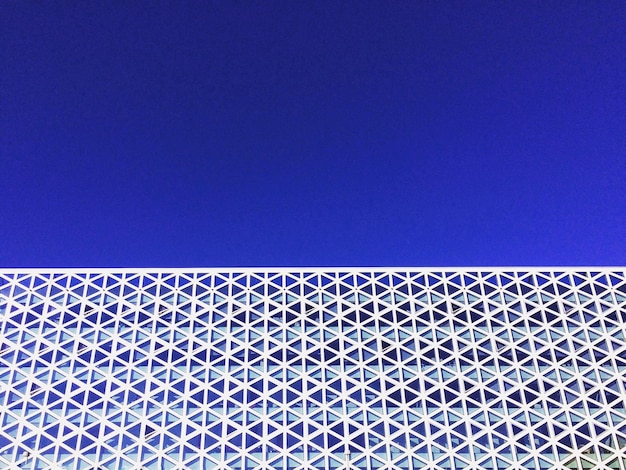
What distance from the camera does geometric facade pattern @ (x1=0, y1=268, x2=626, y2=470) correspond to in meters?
33.9

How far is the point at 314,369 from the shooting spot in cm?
3644

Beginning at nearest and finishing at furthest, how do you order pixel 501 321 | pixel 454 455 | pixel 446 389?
pixel 454 455 < pixel 446 389 < pixel 501 321

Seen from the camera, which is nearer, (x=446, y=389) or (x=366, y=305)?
(x=446, y=389)

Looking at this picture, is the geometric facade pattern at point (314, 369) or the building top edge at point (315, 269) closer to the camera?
the geometric facade pattern at point (314, 369)

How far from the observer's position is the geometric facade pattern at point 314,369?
111ft

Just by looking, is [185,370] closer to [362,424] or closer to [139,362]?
[139,362]

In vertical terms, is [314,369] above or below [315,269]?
below

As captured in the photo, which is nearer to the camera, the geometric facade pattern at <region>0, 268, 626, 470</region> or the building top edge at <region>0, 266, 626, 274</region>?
the geometric facade pattern at <region>0, 268, 626, 470</region>

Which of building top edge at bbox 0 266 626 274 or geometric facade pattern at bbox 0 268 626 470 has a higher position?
building top edge at bbox 0 266 626 274

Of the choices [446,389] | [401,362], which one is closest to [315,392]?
[401,362]

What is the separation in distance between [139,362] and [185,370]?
10.2ft

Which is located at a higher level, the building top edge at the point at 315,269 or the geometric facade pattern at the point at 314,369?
the building top edge at the point at 315,269

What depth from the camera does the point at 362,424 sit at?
34656mm

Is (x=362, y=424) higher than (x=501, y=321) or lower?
lower
